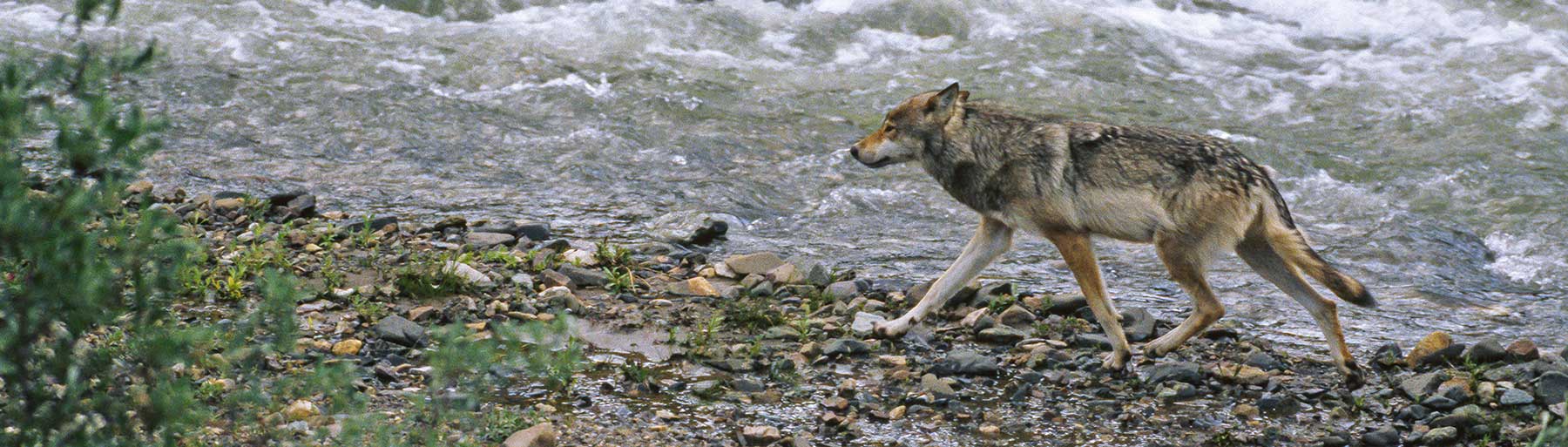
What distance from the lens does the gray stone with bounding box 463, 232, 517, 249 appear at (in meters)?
7.43

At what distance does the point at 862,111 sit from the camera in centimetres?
1125

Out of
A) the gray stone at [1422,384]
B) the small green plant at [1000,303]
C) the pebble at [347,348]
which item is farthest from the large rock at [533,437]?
the gray stone at [1422,384]

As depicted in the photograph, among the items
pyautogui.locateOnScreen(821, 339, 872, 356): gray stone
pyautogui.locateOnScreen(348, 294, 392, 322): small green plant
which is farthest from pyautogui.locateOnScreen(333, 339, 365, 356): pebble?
pyautogui.locateOnScreen(821, 339, 872, 356): gray stone

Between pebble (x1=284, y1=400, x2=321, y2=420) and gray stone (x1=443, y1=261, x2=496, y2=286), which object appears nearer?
pebble (x1=284, y1=400, x2=321, y2=420)

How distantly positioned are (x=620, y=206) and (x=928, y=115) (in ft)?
8.83

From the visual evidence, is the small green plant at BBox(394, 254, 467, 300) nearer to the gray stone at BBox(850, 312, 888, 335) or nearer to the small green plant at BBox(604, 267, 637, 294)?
the small green plant at BBox(604, 267, 637, 294)

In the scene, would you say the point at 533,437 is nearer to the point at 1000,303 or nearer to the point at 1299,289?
the point at 1000,303

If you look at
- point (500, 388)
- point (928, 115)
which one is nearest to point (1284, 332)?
point (928, 115)

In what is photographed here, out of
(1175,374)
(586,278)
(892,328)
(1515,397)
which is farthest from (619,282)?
(1515,397)

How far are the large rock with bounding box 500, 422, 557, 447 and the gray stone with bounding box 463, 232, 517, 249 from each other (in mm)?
2825

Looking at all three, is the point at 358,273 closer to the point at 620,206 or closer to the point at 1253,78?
the point at 620,206

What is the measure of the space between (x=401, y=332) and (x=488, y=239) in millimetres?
1743

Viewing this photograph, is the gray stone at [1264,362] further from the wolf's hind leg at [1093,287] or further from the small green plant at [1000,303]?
the small green plant at [1000,303]

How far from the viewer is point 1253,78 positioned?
12367 millimetres
